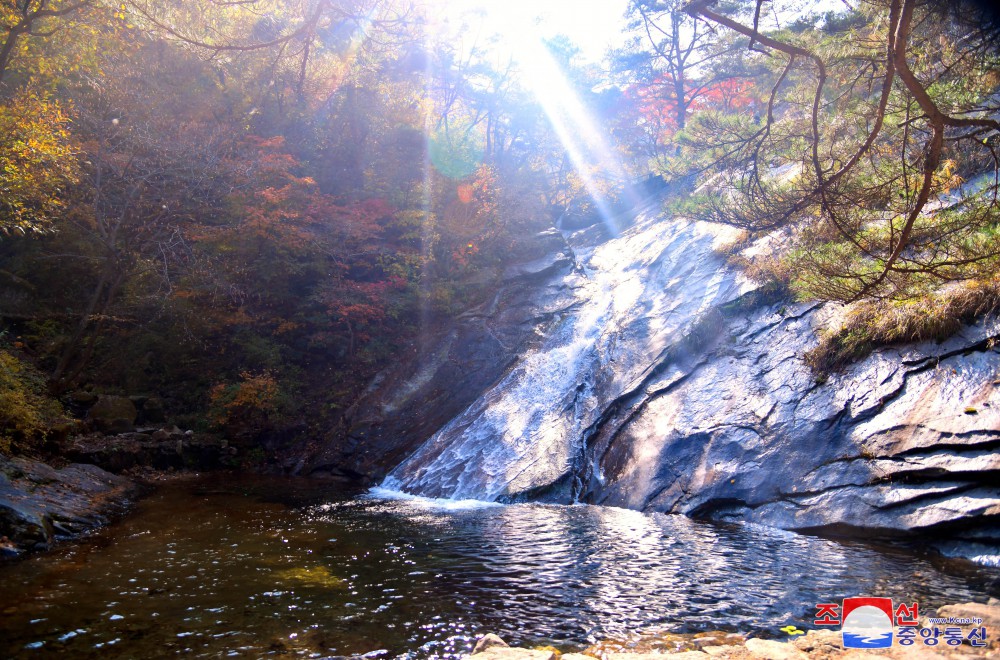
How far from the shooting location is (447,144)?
23.1m

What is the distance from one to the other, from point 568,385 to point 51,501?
391 inches

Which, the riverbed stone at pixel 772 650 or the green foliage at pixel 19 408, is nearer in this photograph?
the riverbed stone at pixel 772 650

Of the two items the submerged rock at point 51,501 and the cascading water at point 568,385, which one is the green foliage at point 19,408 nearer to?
the submerged rock at point 51,501

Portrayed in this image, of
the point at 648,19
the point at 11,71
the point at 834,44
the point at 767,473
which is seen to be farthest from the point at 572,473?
the point at 648,19

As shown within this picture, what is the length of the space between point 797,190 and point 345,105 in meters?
19.4

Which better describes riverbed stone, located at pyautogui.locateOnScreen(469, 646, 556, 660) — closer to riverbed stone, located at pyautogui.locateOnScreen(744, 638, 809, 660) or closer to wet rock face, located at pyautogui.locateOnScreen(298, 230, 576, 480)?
riverbed stone, located at pyautogui.locateOnScreen(744, 638, 809, 660)

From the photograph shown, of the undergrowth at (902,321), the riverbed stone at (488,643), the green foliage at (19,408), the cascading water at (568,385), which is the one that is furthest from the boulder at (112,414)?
the undergrowth at (902,321)

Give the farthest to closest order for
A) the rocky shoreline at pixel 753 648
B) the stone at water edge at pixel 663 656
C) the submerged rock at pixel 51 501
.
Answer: the submerged rock at pixel 51 501 < the stone at water edge at pixel 663 656 < the rocky shoreline at pixel 753 648

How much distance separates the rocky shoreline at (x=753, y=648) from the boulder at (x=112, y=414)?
13.2 meters

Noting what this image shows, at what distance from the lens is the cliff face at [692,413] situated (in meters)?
6.98

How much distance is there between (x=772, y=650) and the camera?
406cm

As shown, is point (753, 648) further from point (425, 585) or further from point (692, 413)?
point (692, 413)

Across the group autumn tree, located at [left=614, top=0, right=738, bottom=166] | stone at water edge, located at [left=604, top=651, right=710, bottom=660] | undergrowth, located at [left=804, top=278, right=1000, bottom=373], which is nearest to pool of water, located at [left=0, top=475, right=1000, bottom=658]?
stone at water edge, located at [left=604, top=651, right=710, bottom=660]

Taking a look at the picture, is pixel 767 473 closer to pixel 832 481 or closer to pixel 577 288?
pixel 832 481
